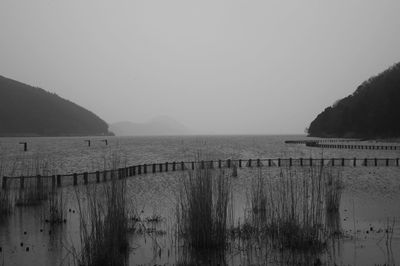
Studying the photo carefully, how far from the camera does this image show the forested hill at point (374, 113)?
90.8 metres

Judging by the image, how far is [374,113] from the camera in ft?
319

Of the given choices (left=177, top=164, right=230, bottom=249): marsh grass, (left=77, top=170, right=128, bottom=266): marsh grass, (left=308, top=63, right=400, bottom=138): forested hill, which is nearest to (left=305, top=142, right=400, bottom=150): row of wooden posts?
Answer: (left=308, top=63, right=400, bottom=138): forested hill

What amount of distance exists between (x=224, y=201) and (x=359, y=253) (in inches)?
111

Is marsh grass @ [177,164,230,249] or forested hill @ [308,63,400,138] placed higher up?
forested hill @ [308,63,400,138]

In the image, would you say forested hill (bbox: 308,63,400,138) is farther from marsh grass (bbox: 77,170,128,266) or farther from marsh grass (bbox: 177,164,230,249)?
marsh grass (bbox: 77,170,128,266)

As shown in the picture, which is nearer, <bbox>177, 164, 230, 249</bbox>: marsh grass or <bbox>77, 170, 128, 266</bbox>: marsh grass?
<bbox>77, 170, 128, 266</bbox>: marsh grass

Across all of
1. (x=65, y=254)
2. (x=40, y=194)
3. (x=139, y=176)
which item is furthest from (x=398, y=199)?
(x=139, y=176)

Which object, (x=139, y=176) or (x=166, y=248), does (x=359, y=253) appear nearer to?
(x=166, y=248)

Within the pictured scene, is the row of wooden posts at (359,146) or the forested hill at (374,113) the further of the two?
the forested hill at (374,113)

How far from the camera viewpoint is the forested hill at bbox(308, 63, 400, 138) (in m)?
90.8

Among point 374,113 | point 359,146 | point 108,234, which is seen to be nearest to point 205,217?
point 108,234

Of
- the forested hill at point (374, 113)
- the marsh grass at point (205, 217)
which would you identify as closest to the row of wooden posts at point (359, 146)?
the forested hill at point (374, 113)

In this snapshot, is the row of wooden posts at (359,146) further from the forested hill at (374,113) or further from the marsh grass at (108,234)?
the marsh grass at (108,234)

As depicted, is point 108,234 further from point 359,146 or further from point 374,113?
point 374,113
